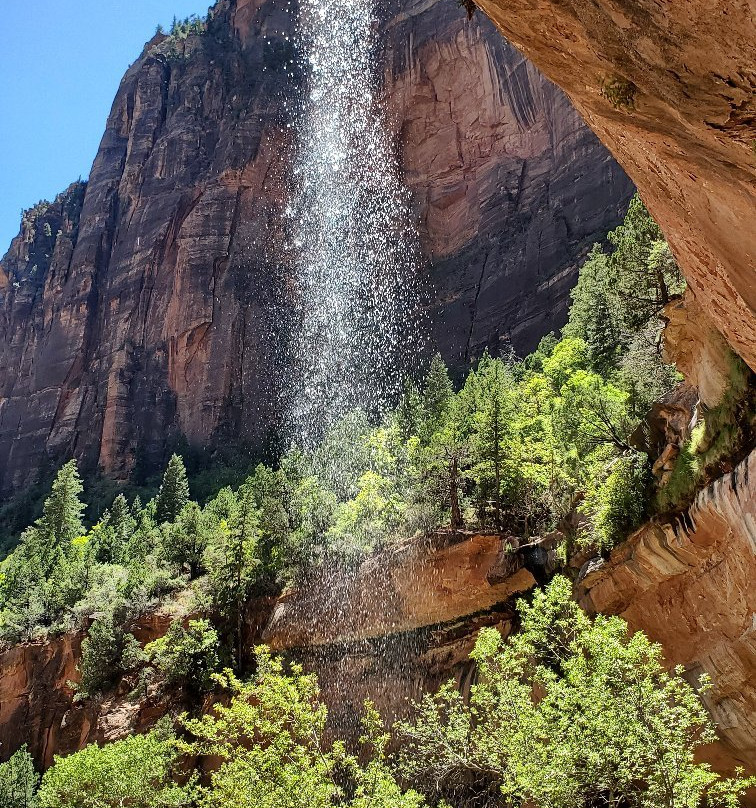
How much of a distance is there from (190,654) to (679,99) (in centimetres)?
2808

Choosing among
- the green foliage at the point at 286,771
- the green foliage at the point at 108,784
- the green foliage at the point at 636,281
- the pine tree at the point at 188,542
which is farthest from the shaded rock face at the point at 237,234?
the green foliage at the point at 286,771

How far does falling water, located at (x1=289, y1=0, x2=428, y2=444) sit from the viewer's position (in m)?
62.7

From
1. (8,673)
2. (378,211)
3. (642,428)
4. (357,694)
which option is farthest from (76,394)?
(642,428)

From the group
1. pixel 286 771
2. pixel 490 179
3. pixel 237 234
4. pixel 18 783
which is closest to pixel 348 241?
pixel 237 234

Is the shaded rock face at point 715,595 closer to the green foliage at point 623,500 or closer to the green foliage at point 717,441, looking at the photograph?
the green foliage at point 717,441

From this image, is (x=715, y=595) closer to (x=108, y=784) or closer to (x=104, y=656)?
(x=108, y=784)

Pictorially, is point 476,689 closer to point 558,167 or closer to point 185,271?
point 558,167

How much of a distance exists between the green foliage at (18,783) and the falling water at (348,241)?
34.4m

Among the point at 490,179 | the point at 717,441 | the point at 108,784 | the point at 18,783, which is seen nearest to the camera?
the point at 717,441

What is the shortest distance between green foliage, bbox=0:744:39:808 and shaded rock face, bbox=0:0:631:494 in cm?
3417

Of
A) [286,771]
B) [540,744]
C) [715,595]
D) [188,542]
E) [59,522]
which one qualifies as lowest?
[540,744]

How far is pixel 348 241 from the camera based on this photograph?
2844 inches

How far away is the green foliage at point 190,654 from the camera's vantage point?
2747 centimetres

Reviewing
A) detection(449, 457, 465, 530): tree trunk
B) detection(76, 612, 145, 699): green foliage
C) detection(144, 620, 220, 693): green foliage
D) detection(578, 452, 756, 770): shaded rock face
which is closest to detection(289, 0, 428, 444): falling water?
detection(76, 612, 145, 699): green foliage
